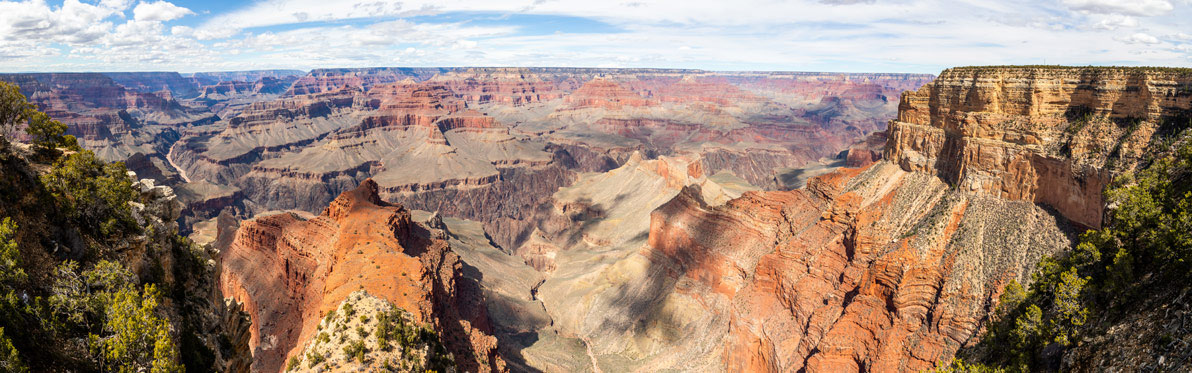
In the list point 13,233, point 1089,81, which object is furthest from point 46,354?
point 1089,81

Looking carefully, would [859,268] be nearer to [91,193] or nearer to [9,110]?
[91,193]

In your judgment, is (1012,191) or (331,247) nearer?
(1012,191)

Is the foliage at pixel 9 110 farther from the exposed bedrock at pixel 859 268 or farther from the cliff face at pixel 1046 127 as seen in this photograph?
the cliff face at pixel 1046 127

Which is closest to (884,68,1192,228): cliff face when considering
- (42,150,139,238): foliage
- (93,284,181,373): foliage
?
(93,284,181,373): foliage

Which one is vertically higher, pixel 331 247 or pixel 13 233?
pixel 13 233

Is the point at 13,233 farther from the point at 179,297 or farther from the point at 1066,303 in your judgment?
the point at 1066,303

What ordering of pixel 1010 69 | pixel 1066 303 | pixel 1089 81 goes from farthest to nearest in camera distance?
pixel 1010 69, pixel 1089 81, pixel 1066 303

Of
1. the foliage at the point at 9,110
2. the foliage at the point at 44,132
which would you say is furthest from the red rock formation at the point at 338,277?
the foliage at the point at 9,110
